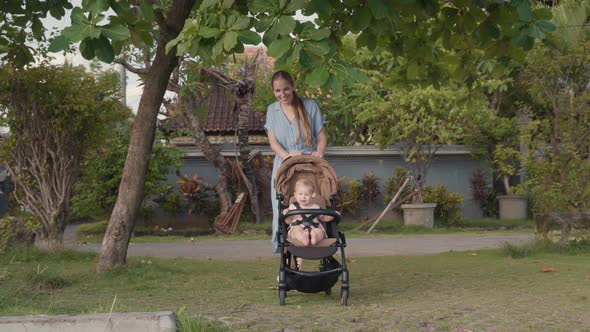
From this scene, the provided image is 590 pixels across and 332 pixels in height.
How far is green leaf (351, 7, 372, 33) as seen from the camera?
6930 millimetres

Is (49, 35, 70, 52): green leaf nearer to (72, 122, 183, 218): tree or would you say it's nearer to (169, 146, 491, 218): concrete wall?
(72, 122, 183, 218): tree

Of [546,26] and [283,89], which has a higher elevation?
[546,26]

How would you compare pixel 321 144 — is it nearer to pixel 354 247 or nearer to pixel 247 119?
pixel 354 247

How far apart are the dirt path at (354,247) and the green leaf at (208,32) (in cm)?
703

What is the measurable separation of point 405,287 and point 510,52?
2695mm

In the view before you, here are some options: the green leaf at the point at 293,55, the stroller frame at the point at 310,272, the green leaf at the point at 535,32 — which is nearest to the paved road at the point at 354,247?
the stroller frame at the point at 310,272

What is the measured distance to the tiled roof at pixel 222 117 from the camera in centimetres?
2556

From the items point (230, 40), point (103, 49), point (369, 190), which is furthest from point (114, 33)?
point (369, 190)

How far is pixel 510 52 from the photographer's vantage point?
354 inches

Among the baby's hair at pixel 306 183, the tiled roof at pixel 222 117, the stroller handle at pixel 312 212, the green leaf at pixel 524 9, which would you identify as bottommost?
the stroller handle at pixel 312 212

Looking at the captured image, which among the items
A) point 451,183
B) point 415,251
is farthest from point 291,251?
point 451,183

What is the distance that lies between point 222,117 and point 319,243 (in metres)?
19.8

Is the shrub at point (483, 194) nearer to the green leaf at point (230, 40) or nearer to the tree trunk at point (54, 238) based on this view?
the tree trunk at point (54, 238)

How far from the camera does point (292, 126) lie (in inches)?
320
